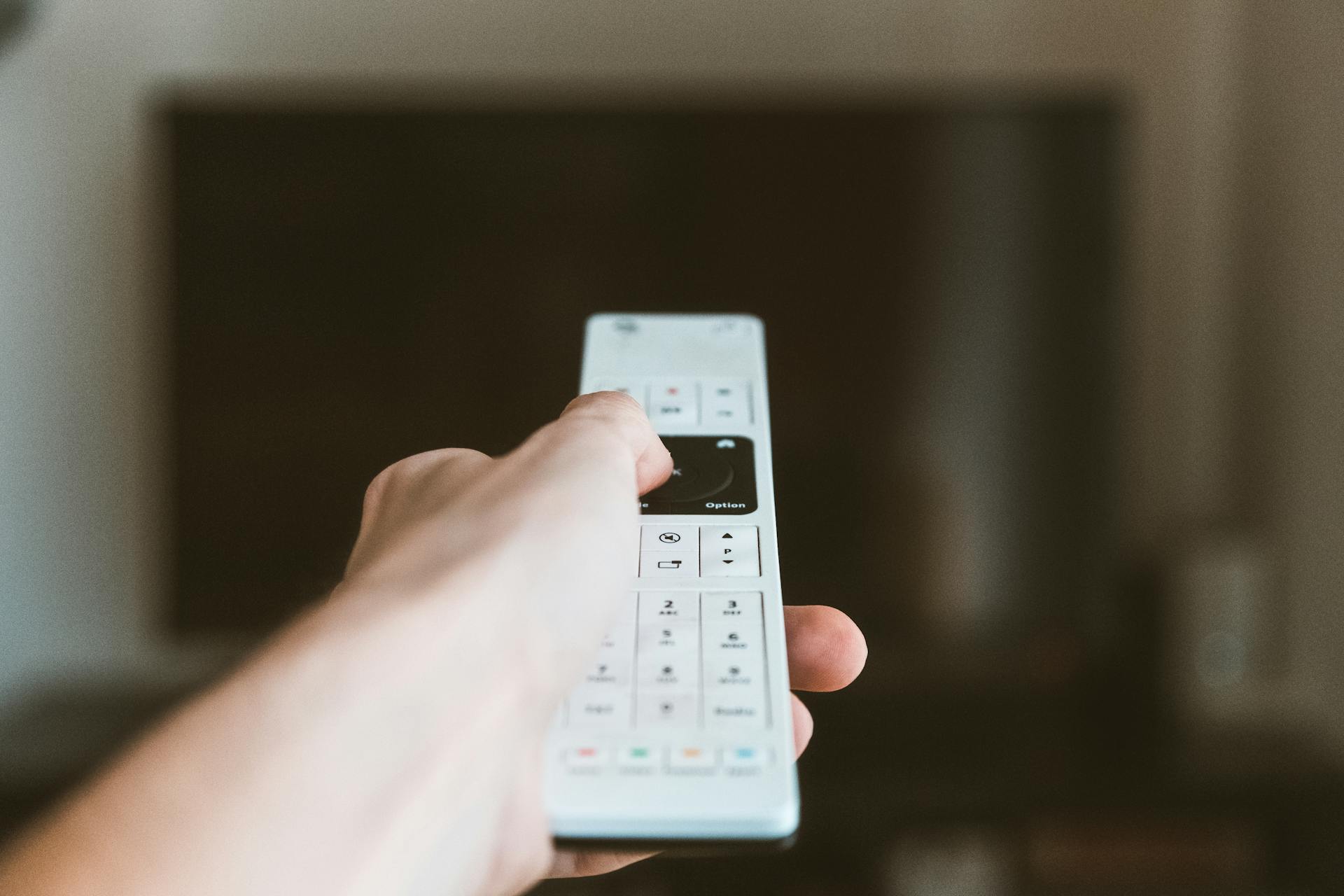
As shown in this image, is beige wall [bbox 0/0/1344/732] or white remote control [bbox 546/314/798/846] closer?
white remote control [bbox 546/314/798/846]

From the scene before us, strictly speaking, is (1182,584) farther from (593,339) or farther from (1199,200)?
(593,339)

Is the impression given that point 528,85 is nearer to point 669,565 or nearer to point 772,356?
point 772,356

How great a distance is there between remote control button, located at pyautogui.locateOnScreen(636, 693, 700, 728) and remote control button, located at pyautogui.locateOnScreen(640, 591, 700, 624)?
40mm

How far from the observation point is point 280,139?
1239 millimetres

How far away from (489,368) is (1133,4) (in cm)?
106

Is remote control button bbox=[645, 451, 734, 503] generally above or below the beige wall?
below

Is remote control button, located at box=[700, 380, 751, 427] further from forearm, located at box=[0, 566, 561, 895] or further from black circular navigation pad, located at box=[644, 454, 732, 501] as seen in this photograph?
forearm, located at box=[0, 566, 561, 895]

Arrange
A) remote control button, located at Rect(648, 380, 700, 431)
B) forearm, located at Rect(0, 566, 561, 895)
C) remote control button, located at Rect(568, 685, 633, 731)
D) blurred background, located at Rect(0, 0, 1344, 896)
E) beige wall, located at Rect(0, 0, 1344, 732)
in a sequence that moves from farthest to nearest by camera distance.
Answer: beige wall, located at Rect(0, 0, 1344, 732) < blurred background, located at Rect(0, 0, 1344, 896) < remote control button, located at Rect(648, 380, 700, 431) < remote control button, located at Rect(568, 685, 633, 731) < forearm, located at Rect(0, 566, 561, 895)

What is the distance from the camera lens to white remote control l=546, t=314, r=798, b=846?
364 millimetres

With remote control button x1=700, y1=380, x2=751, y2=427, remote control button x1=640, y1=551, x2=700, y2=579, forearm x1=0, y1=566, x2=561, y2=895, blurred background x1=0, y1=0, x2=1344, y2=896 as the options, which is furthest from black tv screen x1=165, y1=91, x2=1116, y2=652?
forearm x1=0, y1=566, x2=561, y2=895

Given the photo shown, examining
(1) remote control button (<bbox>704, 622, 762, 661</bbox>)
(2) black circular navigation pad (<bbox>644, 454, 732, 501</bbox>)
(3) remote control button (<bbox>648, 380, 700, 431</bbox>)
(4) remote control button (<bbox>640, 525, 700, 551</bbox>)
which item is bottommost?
(1) remote control button (<bbox>704, 622, 762, 661</bbox>)

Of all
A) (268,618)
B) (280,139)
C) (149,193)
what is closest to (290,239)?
(280,139)

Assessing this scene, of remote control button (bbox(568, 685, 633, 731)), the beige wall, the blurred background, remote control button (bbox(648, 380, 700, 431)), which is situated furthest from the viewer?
the beige wall

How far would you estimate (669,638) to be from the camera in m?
0.42
